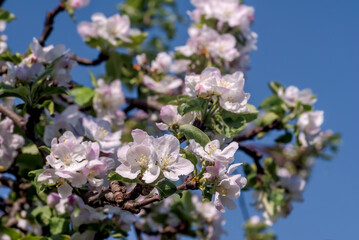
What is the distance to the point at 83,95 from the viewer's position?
96.3 inches

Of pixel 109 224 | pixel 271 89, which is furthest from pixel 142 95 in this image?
pixel 109 224

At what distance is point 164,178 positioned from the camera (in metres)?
1.27

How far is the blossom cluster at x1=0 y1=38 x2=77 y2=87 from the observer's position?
1.76 m

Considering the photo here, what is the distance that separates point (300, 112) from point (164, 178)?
1418mm

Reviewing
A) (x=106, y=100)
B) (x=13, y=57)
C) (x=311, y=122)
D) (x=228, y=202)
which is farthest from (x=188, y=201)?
(x=228, y=202)

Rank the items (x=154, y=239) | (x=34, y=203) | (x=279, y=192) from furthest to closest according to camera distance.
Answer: (x=154, y=239)
(x=279, y=192)
(x=34, y=203)

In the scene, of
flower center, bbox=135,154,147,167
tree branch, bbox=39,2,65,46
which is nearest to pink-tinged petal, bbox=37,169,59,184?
flower center, bbox=135,154,147,167

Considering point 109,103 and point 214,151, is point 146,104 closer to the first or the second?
point 109,103

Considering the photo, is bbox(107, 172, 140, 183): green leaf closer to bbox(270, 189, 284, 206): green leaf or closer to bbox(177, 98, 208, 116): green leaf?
bbox(177, 98, 208, 116): green leaf

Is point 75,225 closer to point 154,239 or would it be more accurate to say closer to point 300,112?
point 300,112

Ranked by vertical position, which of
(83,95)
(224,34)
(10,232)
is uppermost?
(224,34)

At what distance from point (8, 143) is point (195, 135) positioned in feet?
3.63

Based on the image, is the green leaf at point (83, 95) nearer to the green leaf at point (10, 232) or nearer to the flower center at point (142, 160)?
the green leaf at point (10, 232)

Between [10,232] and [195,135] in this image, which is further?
[10,232]
